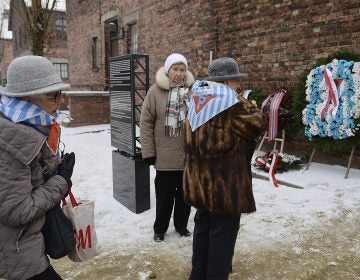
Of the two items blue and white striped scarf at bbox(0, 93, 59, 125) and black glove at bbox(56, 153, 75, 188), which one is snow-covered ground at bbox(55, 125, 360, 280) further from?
blue and white striped scarf at bbox(0, 93, 59, 125)

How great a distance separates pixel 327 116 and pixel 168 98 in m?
3.11

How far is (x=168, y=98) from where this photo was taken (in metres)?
3.76

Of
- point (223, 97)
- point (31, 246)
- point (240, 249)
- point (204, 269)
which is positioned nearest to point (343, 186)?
point (240, 249)

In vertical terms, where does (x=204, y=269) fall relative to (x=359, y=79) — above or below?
below

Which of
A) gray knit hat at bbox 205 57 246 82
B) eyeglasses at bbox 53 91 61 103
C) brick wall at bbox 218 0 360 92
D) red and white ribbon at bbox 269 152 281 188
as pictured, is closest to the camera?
eyeglasses at bbox 53 91 61 103

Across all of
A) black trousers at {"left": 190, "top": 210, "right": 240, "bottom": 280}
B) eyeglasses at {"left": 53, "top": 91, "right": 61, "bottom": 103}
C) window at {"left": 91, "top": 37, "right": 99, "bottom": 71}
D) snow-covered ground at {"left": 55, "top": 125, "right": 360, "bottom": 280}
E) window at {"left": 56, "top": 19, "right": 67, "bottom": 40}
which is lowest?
snow-covered ground at {"left": 55, "top": 125, "right": 360, "bottom": 280}

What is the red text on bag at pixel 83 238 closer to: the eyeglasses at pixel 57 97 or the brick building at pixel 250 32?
the eyeglasses at pixel 57 97

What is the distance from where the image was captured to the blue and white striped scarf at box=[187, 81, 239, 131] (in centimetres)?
245

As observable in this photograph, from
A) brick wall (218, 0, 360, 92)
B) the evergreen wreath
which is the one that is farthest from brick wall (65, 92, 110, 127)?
the evergreen wreath

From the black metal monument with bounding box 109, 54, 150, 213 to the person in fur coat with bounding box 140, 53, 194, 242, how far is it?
76 cm

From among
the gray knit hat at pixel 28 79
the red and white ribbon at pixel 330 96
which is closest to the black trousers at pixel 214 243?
the gray knit hat at pixel 28 79

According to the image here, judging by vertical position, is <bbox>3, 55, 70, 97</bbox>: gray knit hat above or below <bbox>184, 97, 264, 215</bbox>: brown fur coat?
above

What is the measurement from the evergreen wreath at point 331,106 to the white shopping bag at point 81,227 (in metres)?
4.50

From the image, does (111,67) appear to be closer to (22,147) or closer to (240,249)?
(240,249)
